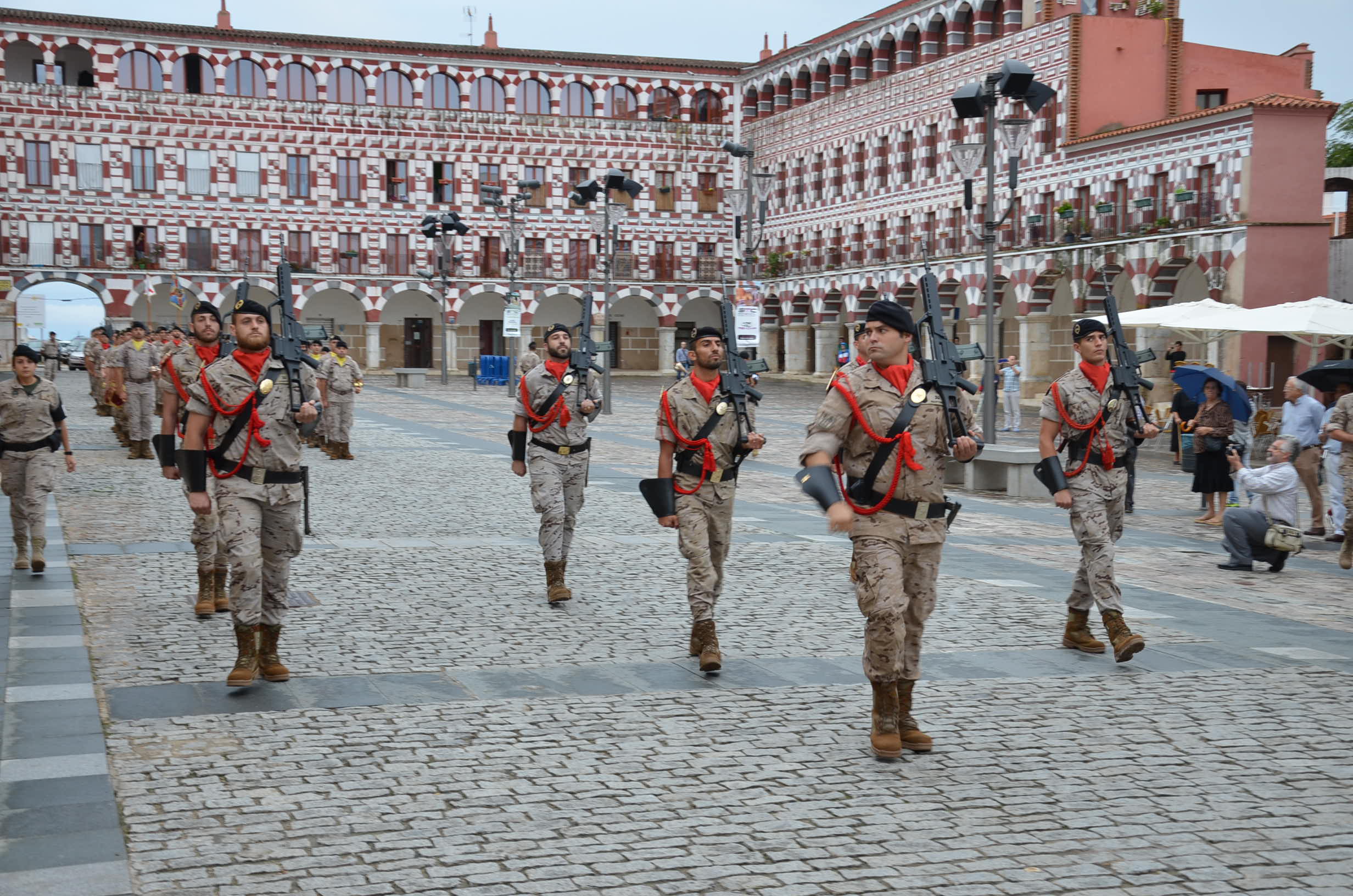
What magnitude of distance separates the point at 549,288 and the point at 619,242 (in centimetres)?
400

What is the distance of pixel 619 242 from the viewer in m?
65.6

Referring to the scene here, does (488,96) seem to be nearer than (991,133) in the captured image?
No

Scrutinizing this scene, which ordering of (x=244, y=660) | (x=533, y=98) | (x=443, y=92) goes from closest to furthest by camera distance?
(x=244, y=660) < (x=443, y=92) < (x=533, y=98)

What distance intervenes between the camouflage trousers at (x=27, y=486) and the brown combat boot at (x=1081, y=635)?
7326 mm

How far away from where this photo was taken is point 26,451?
10992 mm

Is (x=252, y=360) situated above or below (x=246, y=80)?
below

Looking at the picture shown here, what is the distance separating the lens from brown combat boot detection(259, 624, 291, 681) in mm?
7484

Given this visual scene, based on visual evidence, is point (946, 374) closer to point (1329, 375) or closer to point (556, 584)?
point (556, 584)

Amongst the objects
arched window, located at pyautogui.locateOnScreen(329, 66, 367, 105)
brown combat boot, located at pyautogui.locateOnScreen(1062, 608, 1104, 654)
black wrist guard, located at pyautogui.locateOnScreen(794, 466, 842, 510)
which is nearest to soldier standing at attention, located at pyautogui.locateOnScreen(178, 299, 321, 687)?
black wrist guard, located at pyautogui.locateOnScreen(794, 466, 842, 510)

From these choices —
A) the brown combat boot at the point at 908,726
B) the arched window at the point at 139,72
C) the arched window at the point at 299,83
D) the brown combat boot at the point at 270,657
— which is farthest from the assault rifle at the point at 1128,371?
the arched window at the point at 139,72

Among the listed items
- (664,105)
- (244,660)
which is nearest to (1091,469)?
(244,660)

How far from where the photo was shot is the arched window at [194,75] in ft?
196

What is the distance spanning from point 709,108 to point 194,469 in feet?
200

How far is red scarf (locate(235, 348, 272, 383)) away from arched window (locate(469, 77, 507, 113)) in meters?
57.8
